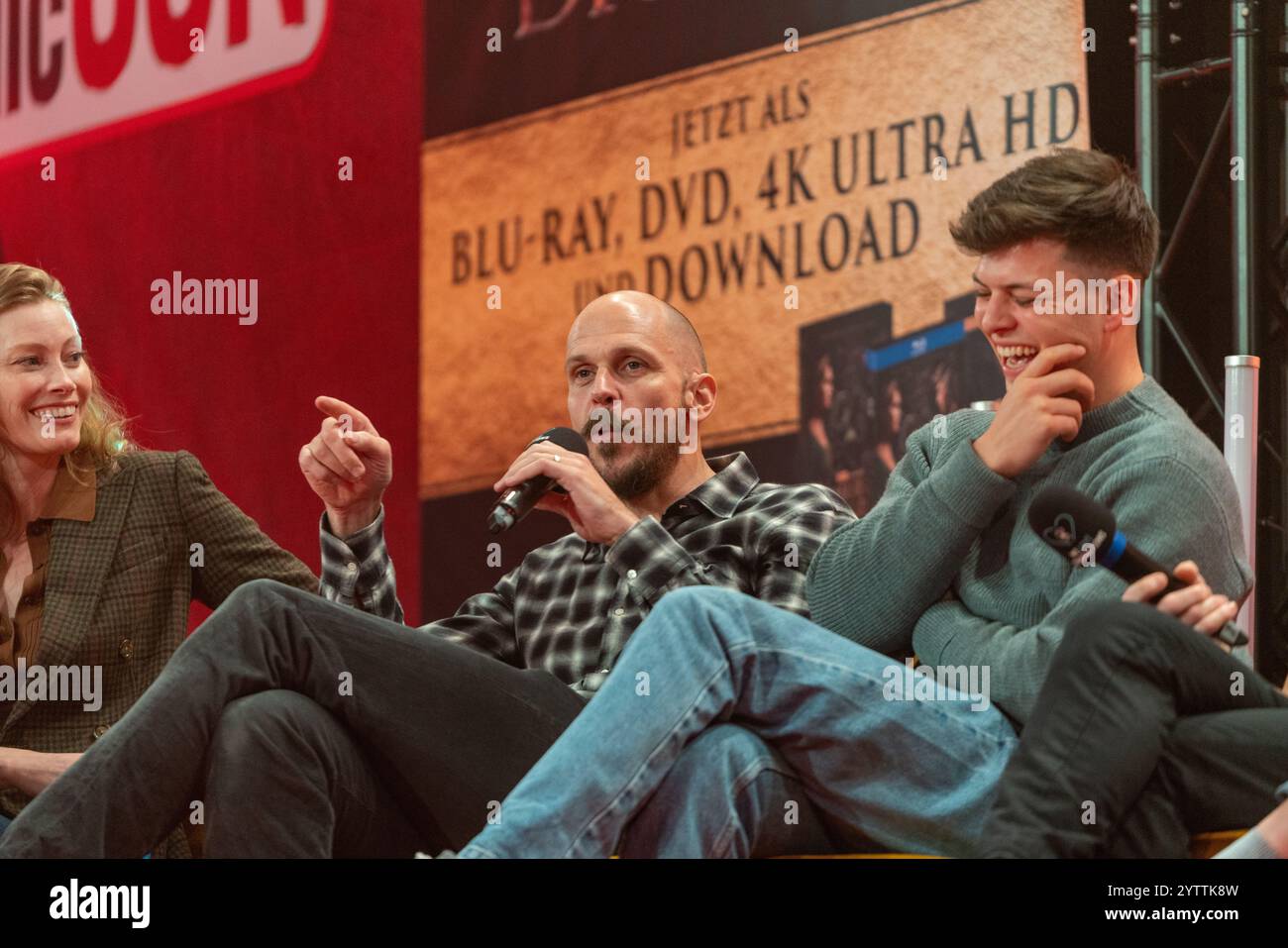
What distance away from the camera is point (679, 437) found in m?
2.51

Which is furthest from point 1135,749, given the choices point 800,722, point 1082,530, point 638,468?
point 638,468

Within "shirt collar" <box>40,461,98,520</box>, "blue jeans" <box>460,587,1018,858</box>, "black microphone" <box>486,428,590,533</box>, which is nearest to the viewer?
"blue jeans" <box>460,587,1018,858</box>

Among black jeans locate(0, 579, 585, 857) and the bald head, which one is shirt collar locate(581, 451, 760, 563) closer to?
the bald head

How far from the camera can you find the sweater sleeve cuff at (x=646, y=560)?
2.20m

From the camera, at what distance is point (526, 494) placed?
2.18 meters

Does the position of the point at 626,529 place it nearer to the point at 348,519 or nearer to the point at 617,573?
the point at 617,573

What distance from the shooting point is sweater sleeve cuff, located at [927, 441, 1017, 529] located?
1981 millimetres

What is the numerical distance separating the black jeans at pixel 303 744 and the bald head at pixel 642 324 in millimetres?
664

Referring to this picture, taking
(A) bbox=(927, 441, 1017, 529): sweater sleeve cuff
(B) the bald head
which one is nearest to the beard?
(B) the bald head

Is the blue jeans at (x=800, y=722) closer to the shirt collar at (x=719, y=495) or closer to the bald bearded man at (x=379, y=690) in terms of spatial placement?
the bald bearded man at (x=379, y=690)

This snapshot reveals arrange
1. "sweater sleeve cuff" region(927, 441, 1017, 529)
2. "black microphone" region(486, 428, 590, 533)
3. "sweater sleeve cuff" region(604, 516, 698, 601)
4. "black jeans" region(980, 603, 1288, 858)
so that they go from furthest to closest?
"sweater sleeve cuff" region(604, 516, 698, 601)
"black microphone" region(486, 428, 590, 533)
"sweater sleeve cuff" region(927, 441, 1017, 529)
"black jeans" region(980, 603, 1288, 858)

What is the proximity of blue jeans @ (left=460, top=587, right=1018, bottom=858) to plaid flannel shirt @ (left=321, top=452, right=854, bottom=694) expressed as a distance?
33cm
